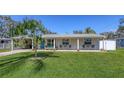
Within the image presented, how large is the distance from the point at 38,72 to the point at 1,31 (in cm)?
3532

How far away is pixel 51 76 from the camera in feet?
33.0

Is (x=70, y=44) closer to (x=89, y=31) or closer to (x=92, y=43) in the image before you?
(x=92, y=43)

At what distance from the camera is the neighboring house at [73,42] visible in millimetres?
29844

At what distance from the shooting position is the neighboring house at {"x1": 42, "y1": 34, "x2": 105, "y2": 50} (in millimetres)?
29844

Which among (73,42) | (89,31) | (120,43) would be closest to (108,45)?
(73,42)

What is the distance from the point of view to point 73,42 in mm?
30781

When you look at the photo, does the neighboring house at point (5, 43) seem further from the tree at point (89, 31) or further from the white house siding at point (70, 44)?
the tree at point (89, 31)

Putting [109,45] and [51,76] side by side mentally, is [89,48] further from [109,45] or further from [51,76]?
[51,76]

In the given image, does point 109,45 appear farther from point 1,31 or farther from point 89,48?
point 1,31
